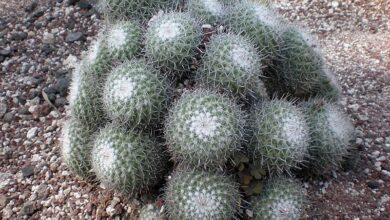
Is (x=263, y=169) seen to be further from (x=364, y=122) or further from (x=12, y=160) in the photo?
(x=12, y=160)

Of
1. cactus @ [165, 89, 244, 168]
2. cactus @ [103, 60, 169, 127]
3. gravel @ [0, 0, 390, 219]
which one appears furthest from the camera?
gravel @ [0, 0, 390, 219]

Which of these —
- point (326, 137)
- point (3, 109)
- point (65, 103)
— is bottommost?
point (3, 109)

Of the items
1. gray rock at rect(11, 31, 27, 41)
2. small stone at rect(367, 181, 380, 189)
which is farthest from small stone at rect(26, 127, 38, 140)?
small stone at rect(367, 181, 380, 189)

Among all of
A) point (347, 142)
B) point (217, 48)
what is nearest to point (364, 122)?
point (347, 142)

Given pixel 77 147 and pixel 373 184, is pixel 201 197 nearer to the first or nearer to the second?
pixel 77 147

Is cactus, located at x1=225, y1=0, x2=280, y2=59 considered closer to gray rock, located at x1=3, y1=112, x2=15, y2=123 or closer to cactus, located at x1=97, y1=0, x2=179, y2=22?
cactus, located at x1=97, y1=0, x2=179, y2=22

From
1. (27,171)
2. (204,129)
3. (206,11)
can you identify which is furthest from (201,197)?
(27,171)
